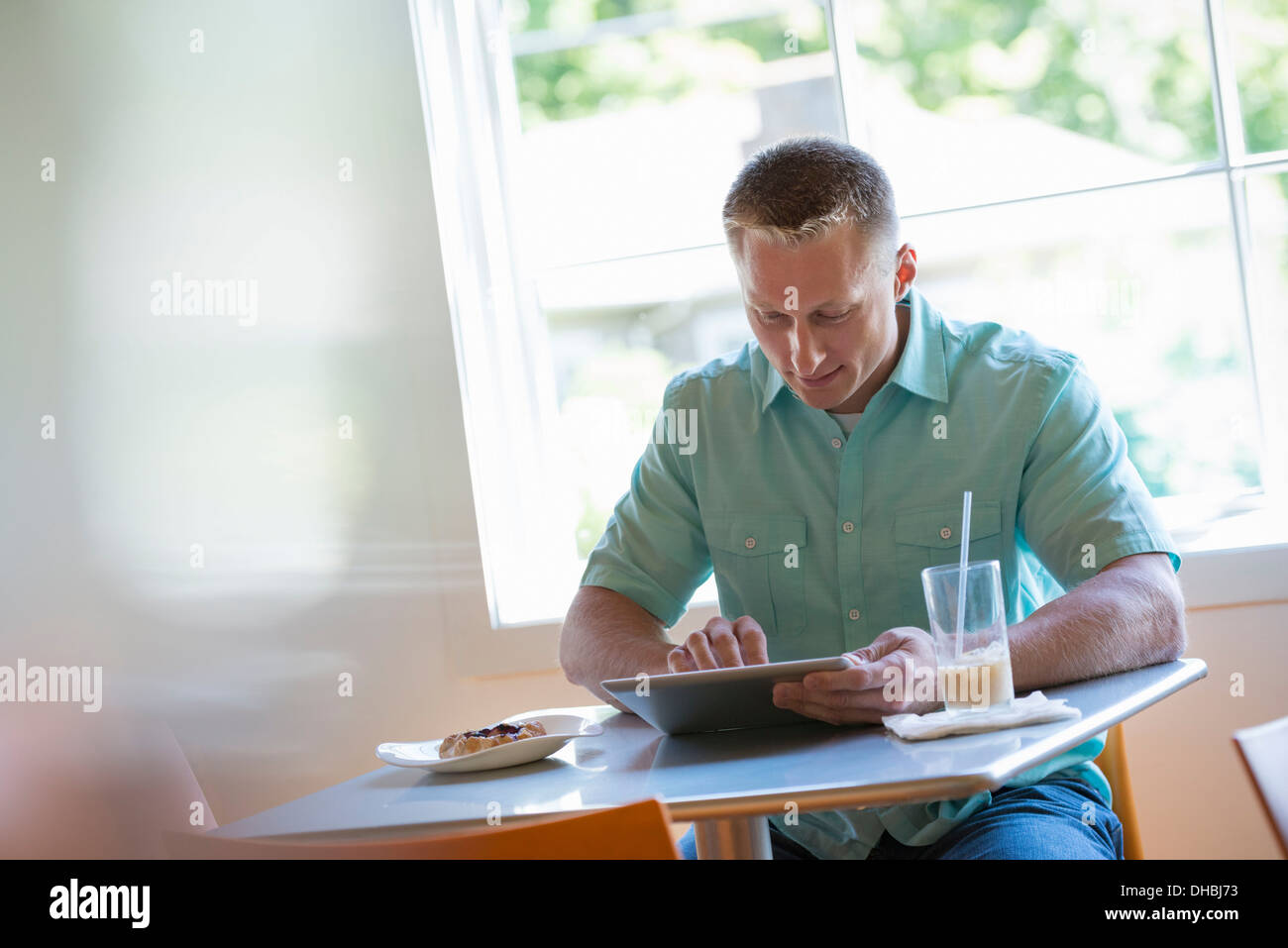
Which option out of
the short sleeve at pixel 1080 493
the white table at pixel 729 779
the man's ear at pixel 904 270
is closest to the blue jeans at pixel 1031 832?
the white table at pixel 729 779

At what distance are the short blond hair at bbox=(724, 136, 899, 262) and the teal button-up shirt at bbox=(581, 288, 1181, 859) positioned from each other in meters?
0.18

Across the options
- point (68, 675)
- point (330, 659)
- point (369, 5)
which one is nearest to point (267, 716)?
point (330, 659)

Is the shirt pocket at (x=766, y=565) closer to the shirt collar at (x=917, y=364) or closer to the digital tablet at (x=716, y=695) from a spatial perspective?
the shirt collar at (x=917, y=364)

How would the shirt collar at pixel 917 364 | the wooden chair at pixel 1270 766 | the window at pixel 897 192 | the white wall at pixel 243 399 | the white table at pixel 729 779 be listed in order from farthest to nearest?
the white wall at pixel 243 399 → the window at pixel 897 192 → the shirt collar at pixel 917 364 → the white table at pixel 729 779 → the wooden chair at pixel 1270 766

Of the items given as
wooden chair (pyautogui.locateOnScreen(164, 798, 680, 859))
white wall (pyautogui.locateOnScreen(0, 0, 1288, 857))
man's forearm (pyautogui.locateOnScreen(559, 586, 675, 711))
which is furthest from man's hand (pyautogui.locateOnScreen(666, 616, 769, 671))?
white wall (pyautogui.locateOnScreen(0, 0, 1288, 857))

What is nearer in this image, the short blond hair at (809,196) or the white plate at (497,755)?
the white plate at (497,755)

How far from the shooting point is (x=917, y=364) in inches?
64.1

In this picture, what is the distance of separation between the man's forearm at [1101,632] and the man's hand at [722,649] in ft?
0.87

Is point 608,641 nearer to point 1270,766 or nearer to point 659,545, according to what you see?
point 659,545

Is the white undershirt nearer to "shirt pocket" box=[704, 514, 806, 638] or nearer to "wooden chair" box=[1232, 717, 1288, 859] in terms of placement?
"shirt pocket" box=[704, 514, 806, 638]

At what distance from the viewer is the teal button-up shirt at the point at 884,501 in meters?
1.44

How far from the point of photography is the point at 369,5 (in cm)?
245

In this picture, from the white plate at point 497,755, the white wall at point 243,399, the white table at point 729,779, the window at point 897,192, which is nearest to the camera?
the white table at point 729,779
